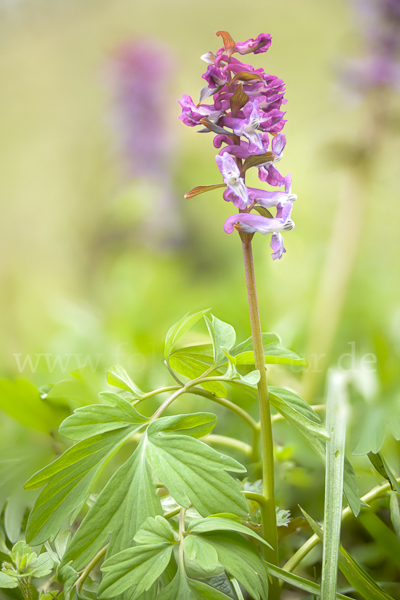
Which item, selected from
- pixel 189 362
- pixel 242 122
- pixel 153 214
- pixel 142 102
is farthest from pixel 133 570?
pixel 142 102

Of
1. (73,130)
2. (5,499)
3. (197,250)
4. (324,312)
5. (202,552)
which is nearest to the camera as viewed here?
(202,552)

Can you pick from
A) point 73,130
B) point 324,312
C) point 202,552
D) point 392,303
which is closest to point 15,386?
point 202,552

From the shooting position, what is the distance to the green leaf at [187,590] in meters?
0.23

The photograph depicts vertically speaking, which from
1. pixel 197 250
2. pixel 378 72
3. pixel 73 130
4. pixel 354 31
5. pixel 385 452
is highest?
pixel 73 130

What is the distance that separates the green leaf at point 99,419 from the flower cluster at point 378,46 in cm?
67

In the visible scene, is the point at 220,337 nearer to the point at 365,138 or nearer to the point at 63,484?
the point at 63,484

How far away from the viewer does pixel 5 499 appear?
1.12ft

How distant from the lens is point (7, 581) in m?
0.24

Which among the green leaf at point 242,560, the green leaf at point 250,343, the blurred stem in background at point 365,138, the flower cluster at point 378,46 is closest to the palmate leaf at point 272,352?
the green leaf at point 250,343

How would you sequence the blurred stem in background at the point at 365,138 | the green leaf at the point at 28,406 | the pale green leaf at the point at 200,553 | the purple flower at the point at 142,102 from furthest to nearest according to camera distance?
the purple flower at the point at 142,102 → the blurred stem in background at the point at 365,138 → the green leaf at the point at 28,406 → the pale green leaf at the point at 200,553

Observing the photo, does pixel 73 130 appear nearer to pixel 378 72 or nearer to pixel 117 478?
pixel 378 72

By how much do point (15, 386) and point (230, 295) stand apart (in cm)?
49

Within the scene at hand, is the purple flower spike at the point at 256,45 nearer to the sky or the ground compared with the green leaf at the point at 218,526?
nearer to the sky

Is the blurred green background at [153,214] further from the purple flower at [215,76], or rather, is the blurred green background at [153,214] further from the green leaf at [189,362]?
the purple flower at [215,76]
